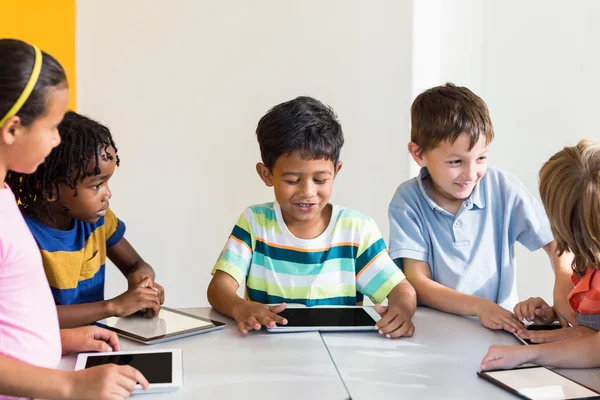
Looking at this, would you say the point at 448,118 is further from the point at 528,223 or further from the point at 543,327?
the point at 543,327

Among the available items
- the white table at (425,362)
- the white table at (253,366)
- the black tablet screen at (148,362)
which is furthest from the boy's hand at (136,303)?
the white table at (425,362)

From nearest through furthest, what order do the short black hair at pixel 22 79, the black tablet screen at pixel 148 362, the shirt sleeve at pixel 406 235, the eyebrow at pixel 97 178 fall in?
the short black hair at pixel 22 79 < the black tablet screen at pixel 148 362 < the eyebrow at pixel 97 178 < the shirt sleeve at pixel 406 235

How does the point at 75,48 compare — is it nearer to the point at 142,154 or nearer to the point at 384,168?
the point at 142,154

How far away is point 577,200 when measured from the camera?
1220 millimetres

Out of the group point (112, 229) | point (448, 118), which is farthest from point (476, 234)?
point (112, 229)

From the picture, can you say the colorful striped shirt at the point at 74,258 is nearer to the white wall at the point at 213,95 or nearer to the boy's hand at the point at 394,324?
the boy's hand at the point at 394,324

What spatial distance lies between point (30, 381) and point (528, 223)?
121 centimetres

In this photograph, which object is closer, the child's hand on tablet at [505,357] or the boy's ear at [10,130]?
the boy's ear at [10,130]

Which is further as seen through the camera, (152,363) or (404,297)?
(404,297)

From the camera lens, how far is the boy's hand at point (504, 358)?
3.75ft

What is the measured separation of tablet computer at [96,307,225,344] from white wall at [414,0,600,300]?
6.01ft

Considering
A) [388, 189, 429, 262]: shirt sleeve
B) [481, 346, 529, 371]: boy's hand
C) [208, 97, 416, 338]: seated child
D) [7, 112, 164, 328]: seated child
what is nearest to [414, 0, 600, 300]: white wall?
[388, 189, 429, 262]: shirt sleeve

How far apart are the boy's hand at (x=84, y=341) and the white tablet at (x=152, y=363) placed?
0.09ft

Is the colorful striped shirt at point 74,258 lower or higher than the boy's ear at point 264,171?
lower
